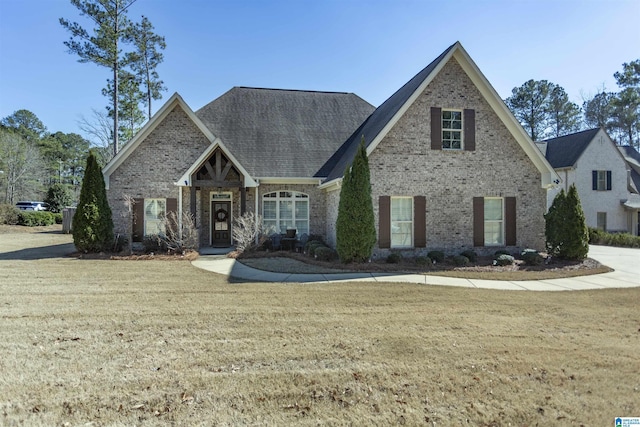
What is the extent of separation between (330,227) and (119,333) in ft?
36.4

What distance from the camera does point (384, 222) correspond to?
43.3ft

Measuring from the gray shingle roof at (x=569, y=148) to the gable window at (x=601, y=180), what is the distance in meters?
1.71

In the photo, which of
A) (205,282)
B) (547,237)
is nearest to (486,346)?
(205,282)

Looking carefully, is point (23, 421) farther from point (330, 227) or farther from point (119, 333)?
point (330, 227)

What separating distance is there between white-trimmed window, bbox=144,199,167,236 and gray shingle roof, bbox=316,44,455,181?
23.3 feet

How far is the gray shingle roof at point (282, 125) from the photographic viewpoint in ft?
55.6

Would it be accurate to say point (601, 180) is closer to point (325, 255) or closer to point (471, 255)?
point (471, 255)

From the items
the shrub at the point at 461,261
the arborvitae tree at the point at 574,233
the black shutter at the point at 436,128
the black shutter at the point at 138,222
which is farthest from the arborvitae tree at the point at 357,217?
the black shutter at the point at 138,222

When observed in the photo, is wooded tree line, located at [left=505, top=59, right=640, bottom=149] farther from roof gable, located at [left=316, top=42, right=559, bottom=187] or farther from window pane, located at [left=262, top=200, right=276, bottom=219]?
window pane, located at [left=262, top=200, right=276, bottom=219]

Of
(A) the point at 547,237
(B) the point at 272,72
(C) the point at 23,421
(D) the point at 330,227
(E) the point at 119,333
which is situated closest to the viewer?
(C) the point at 23,421

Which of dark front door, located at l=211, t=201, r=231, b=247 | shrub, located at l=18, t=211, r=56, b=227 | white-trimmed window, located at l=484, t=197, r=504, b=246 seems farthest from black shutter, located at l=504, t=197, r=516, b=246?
shrub, located at l=18, t=211, r=56, b=227

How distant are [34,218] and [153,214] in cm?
2113

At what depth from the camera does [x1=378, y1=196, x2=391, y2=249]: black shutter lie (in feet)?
43.0

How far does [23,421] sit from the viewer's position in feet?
10.4
